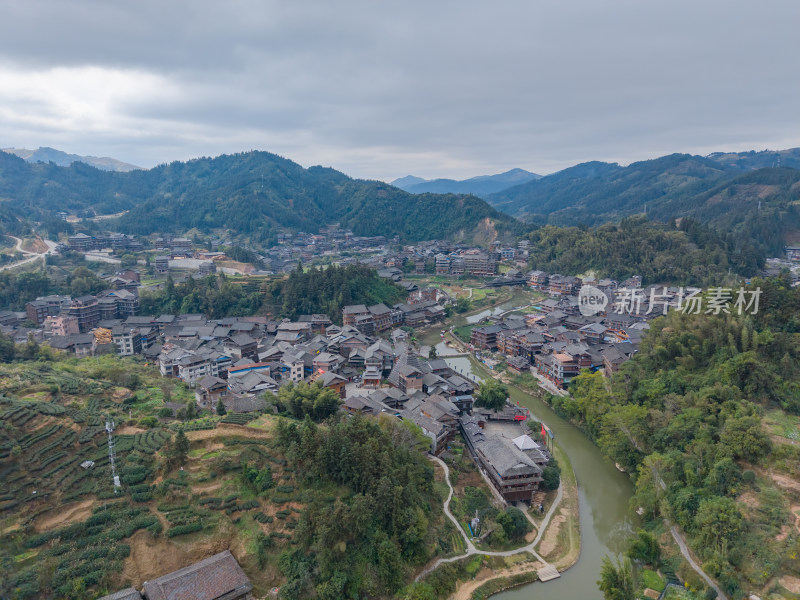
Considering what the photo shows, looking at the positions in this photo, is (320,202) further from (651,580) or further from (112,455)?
(651,580)

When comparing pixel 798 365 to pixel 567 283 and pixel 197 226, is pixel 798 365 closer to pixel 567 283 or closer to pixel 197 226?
pixel 567 283

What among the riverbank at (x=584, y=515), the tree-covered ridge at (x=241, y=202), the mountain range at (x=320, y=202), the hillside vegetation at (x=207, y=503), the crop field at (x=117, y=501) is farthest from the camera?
the tree-covered ridge at (x=241, y=202)

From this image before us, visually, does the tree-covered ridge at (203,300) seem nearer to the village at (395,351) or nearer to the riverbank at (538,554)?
the village at (395,351)

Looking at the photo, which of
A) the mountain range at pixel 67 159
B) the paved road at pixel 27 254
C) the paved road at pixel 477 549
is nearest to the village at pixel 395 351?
the paved road at pixel 477 549

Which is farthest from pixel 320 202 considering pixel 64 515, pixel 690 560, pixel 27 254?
pixel 690 560

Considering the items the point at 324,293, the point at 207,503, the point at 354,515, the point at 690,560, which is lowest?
the point at 690,560

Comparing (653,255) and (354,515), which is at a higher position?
(653,255)
